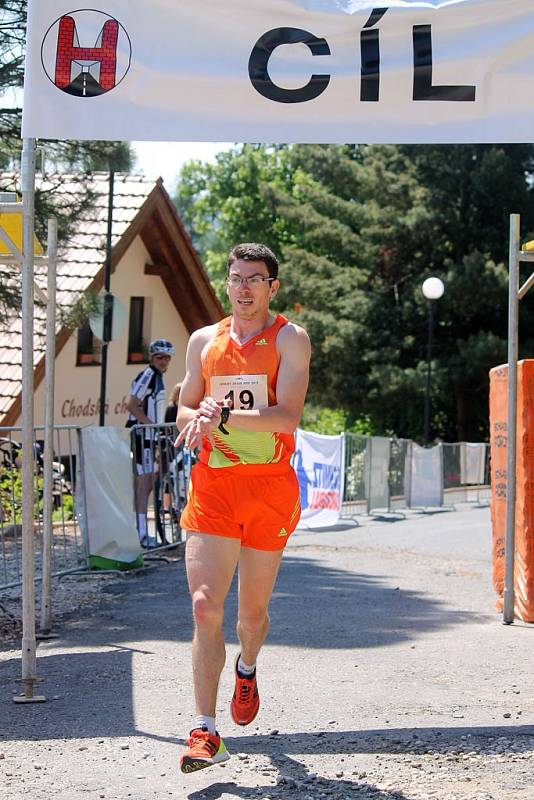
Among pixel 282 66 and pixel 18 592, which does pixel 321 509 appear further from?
pixel 282 66

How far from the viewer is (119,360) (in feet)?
98.6

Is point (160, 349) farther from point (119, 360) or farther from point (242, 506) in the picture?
point (119, 360)

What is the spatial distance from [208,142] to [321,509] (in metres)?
14.0

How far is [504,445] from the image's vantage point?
364 inches

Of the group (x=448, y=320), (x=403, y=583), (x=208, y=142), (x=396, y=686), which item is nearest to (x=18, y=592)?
(x=403, y=583)

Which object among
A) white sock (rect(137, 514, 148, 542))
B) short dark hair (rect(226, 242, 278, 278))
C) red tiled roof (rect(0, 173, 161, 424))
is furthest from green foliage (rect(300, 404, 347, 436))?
short dark hair (rect(226, 242, 278, 278))

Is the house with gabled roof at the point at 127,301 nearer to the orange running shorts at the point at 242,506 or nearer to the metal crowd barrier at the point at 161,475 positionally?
the metal crowd barrier at the point at 161,475

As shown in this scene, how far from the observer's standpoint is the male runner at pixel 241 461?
16.7 ft

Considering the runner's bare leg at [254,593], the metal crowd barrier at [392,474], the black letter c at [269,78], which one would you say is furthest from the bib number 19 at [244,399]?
the metal crowd barrier at [392,474]

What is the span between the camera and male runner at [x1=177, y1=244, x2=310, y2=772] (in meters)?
5.09

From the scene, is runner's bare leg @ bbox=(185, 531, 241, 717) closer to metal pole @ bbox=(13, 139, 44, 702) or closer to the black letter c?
metal pole @ bbox=(13, 139, 44, 702)

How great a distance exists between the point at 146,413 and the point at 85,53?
703cm

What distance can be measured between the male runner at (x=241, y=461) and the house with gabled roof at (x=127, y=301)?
1782 centimetres

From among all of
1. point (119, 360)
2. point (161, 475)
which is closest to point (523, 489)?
point (161, 475)
